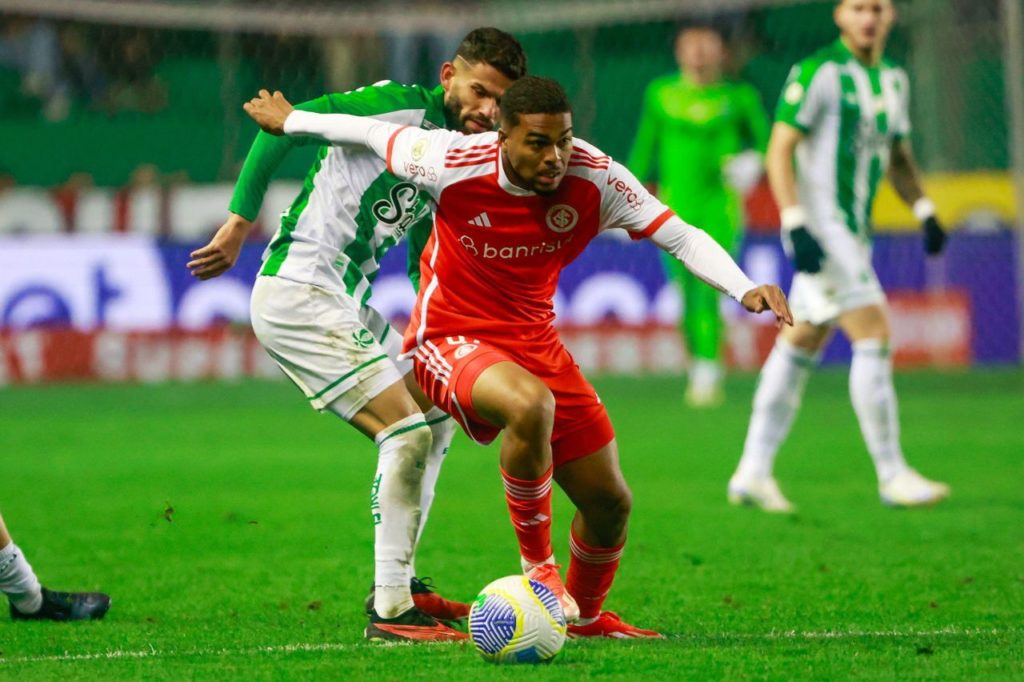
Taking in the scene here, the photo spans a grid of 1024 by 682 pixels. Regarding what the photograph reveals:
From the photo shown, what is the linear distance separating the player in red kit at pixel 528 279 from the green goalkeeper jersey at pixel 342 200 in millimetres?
265

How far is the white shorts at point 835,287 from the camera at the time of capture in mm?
8469

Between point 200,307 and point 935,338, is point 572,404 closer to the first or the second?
point 200,307

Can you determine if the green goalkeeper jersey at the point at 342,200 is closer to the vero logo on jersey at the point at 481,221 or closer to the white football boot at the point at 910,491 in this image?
the vero logo on jersey at the point at 481,221

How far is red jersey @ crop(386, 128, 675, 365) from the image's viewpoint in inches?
205

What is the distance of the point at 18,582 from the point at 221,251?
128cm

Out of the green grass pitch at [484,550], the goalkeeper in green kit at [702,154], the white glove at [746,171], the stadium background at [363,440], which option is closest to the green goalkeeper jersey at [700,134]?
the goalkeeper in green kit at [702,154]

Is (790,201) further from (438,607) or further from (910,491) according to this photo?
(438,607)

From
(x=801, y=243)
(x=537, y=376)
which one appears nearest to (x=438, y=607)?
(x=537, y=376)

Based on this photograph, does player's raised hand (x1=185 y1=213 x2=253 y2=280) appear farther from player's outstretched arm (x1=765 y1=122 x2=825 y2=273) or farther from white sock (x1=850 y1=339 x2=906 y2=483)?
white sock (x1=850 y1=339 x2=906 y2=483)

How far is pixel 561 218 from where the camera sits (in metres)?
5.26

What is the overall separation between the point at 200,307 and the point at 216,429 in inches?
138

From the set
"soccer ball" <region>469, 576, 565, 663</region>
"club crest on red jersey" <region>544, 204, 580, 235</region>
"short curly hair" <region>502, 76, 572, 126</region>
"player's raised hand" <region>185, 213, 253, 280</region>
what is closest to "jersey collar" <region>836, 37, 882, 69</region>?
"club crest on red jersey" <region>544, 204, 580, 235</region>

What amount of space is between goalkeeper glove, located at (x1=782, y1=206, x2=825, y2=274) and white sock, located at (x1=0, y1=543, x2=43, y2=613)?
13.0 ft

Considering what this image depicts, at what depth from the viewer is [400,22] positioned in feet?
61.3
